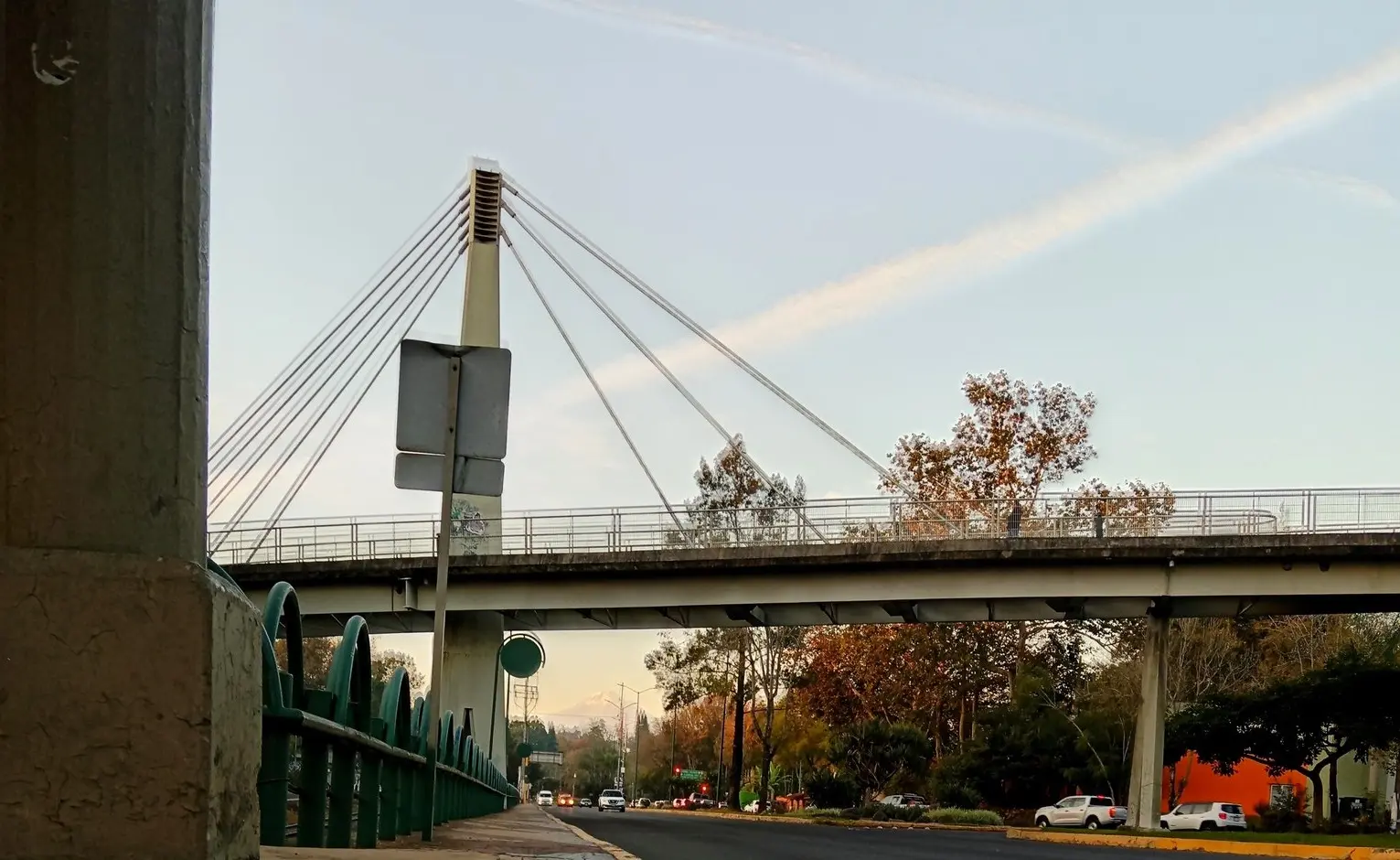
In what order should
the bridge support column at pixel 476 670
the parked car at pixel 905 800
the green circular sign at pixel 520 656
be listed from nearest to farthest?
the green circular sign at pixel 520 656, the bridge support column at pixel 476 670, the parked car at pixel 905 800

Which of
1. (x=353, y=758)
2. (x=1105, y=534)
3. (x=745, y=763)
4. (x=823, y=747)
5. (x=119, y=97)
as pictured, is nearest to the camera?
(x=119, y=97)

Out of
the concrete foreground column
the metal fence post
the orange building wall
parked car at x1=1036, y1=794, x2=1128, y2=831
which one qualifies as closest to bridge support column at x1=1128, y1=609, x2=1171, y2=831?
parked car at x1=1036, y1=794, x2=1128, y2=831

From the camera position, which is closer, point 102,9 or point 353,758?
point 102,9

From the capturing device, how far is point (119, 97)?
2.86 m

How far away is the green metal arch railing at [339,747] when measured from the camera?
15.5 feet

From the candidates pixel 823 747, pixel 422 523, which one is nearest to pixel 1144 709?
pixel 422 523

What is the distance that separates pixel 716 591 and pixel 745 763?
72831 mm

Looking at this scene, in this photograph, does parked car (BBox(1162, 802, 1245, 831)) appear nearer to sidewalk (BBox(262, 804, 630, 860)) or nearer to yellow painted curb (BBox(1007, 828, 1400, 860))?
yellow painted curb (BBox(1007, 828, 1400, 860))

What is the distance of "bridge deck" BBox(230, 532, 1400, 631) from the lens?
124 feet

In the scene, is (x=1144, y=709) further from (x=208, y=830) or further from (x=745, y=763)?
(x=745, y=763)

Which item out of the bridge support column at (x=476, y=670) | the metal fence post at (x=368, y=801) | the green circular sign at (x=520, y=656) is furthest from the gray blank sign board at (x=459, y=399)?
the bridge support column at (x=476, y=670)

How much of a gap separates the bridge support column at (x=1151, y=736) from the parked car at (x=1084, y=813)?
5.07 meters

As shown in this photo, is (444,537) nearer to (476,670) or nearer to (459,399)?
(459,399)

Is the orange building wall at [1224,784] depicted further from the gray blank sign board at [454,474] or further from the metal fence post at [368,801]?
the metal fence post at [368,801]
